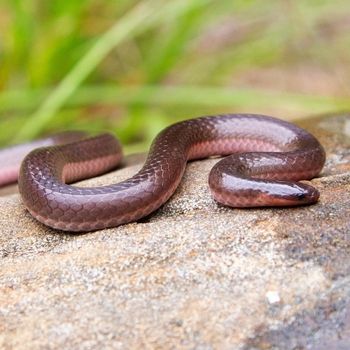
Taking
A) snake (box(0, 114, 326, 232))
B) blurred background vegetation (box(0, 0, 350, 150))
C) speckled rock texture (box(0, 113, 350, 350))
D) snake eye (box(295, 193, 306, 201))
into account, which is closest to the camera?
speckled rock texture (box(0, 113, 350, 350))

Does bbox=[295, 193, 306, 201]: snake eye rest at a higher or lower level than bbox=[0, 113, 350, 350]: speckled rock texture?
higher

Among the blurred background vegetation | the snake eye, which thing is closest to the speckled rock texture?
the snake eye

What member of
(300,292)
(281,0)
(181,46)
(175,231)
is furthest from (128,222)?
(281,0)

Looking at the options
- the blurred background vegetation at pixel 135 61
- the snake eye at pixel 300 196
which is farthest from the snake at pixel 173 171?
the blurred background vegetation at pixel 135 61

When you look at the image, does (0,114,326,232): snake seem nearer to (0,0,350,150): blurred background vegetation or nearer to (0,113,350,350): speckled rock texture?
(0,113,350,350): speckled rock texture

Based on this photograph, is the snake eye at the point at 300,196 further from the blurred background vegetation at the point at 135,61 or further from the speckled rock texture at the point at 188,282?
the blurred background vegetation at the point at 135,61

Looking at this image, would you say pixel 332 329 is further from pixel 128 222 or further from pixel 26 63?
pixel 26 63

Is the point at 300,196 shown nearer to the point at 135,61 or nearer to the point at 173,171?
the point at 173,171

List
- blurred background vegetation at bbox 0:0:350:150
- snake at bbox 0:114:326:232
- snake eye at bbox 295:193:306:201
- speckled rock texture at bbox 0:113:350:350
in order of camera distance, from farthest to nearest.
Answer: blurred background vegetation at bbox 0:0:350:150 < snake at bbox 0:114:326:232 < snake eye at bbox 295:193:306:201 < speckled rock texture at bbox 0:113:350:350
